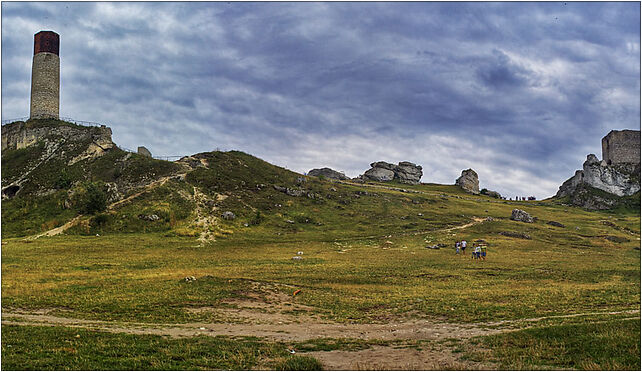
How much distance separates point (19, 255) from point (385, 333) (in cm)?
4870

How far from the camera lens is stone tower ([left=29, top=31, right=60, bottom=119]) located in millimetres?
113812

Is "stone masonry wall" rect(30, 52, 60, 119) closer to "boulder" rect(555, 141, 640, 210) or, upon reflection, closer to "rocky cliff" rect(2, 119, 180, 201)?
"rocky cliff" rect(2, 119, 180, 201)

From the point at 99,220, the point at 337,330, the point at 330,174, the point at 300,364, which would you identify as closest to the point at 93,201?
the point at 99,220

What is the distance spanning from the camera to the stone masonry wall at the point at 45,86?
373 feet

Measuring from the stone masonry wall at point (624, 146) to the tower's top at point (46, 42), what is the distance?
208m

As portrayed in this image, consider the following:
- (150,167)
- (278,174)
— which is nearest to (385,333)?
(150,167)

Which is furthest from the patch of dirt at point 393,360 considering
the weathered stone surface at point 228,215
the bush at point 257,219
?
the weathered stone surface at point 228,215

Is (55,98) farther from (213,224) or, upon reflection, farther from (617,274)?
(617,274)

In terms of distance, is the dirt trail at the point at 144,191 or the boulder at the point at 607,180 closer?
the dirt trail at the point at 144,191

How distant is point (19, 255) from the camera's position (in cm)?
5012

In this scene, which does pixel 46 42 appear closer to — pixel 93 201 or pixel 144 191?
pixel 144 191

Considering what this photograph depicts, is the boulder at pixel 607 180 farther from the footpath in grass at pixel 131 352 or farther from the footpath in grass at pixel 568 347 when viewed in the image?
the footpath in grass at pixel 131 352

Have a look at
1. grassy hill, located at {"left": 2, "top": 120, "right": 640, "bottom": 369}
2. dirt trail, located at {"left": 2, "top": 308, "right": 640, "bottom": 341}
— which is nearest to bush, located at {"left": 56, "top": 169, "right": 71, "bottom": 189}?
grassy hill, located at {"left": 2, "top": 120, "right": 640, "bottom": 369}

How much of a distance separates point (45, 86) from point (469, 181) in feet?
539
